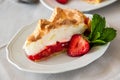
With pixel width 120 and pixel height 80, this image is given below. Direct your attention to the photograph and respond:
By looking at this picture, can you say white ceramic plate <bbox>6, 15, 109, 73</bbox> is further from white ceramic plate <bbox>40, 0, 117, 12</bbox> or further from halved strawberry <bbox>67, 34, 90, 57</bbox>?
white ceramic plate <bbox>40, 0, 117, 12</bbox>

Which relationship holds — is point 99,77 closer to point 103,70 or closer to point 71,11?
point 103,70

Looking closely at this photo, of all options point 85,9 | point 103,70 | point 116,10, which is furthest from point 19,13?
point 103,70

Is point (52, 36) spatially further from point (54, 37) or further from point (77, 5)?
point (77, 5)

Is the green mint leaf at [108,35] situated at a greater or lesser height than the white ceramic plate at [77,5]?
greater

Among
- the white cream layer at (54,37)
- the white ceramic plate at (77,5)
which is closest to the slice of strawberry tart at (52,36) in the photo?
the white cream layer at (54,37)

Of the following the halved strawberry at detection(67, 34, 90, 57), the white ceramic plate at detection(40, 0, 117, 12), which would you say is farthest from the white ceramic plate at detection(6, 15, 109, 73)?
the white ceramic plate at detection(40, 0, 117, 12)

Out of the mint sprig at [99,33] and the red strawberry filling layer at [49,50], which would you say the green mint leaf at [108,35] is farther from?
the red strawberry filling layer at [49,50]
